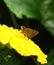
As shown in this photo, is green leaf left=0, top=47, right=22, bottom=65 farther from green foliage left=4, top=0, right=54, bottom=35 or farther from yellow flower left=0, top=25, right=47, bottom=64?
green foliage left=4, top=0, right=54, bottom=35

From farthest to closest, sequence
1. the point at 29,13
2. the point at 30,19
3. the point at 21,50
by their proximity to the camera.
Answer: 1. the point at 30,19
2. the point at 29,13
3. the point at 21,50

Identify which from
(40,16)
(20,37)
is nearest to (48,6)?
(40,16)

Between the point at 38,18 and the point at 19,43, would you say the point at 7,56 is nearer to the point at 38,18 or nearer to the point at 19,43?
the point at 19,43

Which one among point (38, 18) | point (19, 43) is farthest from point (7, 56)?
point (38, 18)

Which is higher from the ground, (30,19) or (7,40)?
(7,40)

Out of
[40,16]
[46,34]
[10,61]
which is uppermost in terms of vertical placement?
[10,61]

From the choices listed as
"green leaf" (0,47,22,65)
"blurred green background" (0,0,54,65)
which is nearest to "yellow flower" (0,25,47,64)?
"green leaf" (0,47,22,65)

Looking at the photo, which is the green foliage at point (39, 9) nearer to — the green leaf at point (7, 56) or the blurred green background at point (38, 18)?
the blurred green background at point (38, 18)

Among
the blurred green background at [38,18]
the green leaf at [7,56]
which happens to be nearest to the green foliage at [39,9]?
the blurred green background at [38,18]

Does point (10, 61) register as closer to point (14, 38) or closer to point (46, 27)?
point (14, 38)

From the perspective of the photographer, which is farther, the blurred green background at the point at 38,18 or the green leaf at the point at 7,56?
the blurred green background at the point at 38,18

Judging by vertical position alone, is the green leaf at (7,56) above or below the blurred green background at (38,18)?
above
